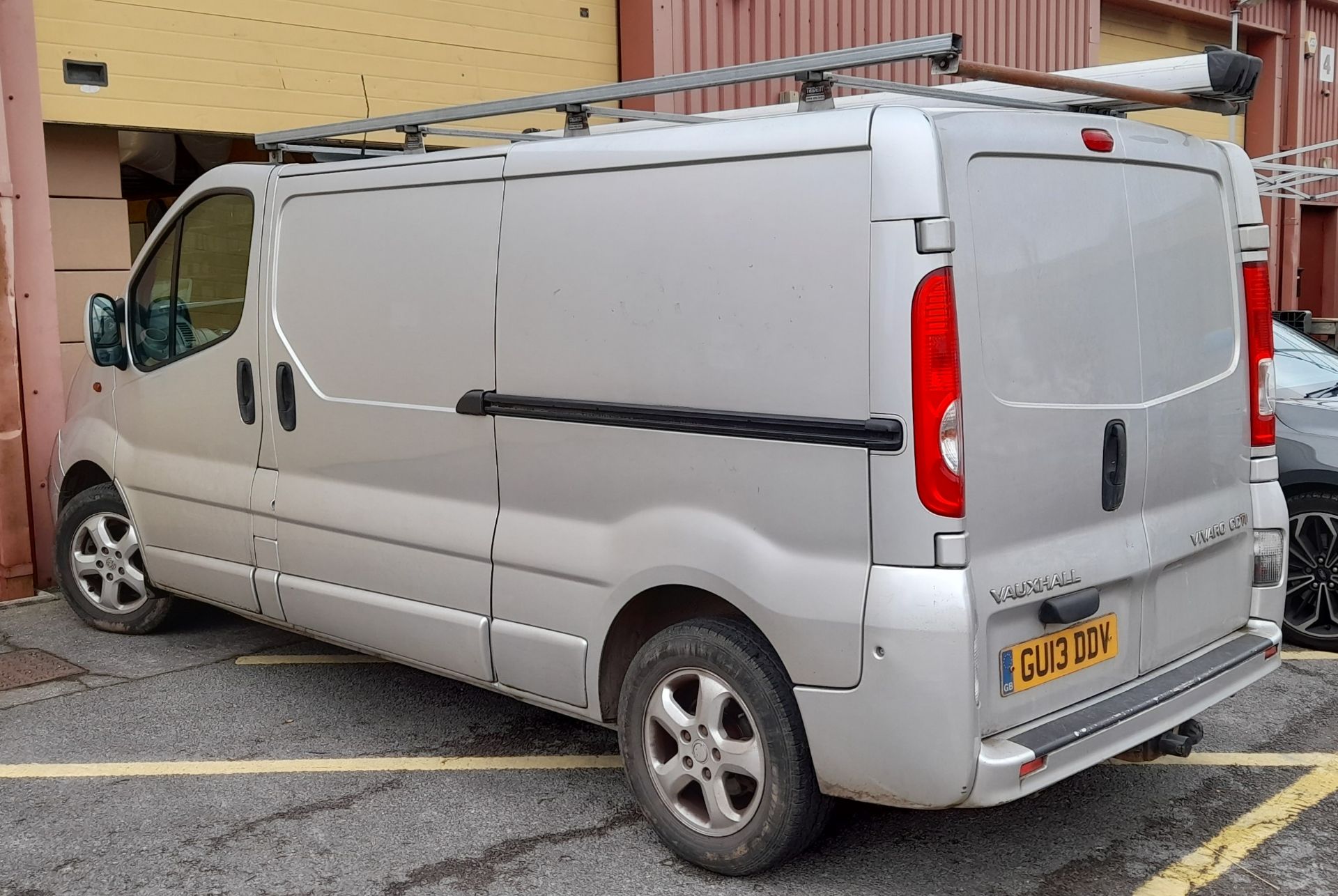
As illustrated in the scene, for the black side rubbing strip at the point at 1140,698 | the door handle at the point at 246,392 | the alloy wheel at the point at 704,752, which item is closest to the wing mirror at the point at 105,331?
the door handle at the point at 246,392

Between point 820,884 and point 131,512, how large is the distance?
11.8 ft

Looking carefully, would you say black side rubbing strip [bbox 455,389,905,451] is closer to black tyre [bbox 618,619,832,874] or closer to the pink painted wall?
black tyre [bbox 618,619,832,874]

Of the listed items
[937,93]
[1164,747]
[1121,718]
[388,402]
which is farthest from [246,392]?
[1164,747]

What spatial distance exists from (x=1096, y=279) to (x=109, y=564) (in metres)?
4.61

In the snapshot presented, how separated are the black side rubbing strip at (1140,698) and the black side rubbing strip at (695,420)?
2.73 feet

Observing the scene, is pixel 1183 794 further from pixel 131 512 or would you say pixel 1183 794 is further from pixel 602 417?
pixel 131 512

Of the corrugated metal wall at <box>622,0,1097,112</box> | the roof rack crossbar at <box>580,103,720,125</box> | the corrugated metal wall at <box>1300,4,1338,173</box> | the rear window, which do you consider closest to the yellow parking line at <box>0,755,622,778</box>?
the rear window

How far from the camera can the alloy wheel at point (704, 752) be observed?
3547 millimetres

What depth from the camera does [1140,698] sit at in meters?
3.57

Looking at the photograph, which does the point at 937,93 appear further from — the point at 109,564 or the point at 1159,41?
the point at 1159,41

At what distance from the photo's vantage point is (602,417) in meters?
3.83

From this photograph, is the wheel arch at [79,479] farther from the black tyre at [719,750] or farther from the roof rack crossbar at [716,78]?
the black tyre at [719,750]

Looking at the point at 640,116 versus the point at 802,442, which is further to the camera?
the point at 640,116

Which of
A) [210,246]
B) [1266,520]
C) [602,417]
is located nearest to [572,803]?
[602,417]
